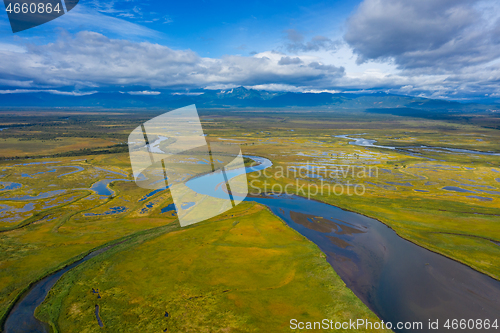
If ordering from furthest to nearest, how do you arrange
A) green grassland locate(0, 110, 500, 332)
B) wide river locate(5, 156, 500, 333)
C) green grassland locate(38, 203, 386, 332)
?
wide river locate(5, 156, 500, 333), green grassland locate(0, 110, 500, 332), green grassland locate(38, 203, 386, 332)

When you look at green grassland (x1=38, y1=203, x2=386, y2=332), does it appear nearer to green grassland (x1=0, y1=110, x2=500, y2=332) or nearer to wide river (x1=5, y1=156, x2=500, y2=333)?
green grassland (x1=0, y1=110, x2=500, y2=332)

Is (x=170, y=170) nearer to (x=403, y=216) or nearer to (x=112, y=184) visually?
(x=112, y=184)

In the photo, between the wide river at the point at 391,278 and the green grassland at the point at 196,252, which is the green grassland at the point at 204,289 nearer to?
the green grassland at the point at 196,252

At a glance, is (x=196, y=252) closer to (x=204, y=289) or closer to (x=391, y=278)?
(x=204, y=289)

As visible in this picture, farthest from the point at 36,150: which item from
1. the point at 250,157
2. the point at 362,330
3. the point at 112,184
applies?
the point at 362,330

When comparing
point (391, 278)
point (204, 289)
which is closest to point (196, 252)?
point (204, 289)

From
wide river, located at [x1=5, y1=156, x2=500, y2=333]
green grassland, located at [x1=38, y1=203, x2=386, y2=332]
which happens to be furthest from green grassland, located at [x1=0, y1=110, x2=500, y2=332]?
wide river, located at [x1=5, y1=156, x2=500, y2=333]

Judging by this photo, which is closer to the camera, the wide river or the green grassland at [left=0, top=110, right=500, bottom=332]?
the green grassland at [left=0, top=110, right=500, bottom=332]

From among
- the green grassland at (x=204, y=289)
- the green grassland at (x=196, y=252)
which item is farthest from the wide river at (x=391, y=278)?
the green grassland at (x=204, y=289)

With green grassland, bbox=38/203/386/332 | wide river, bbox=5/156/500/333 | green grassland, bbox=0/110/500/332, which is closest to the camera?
green grassland, bbox=38/203/386/332
